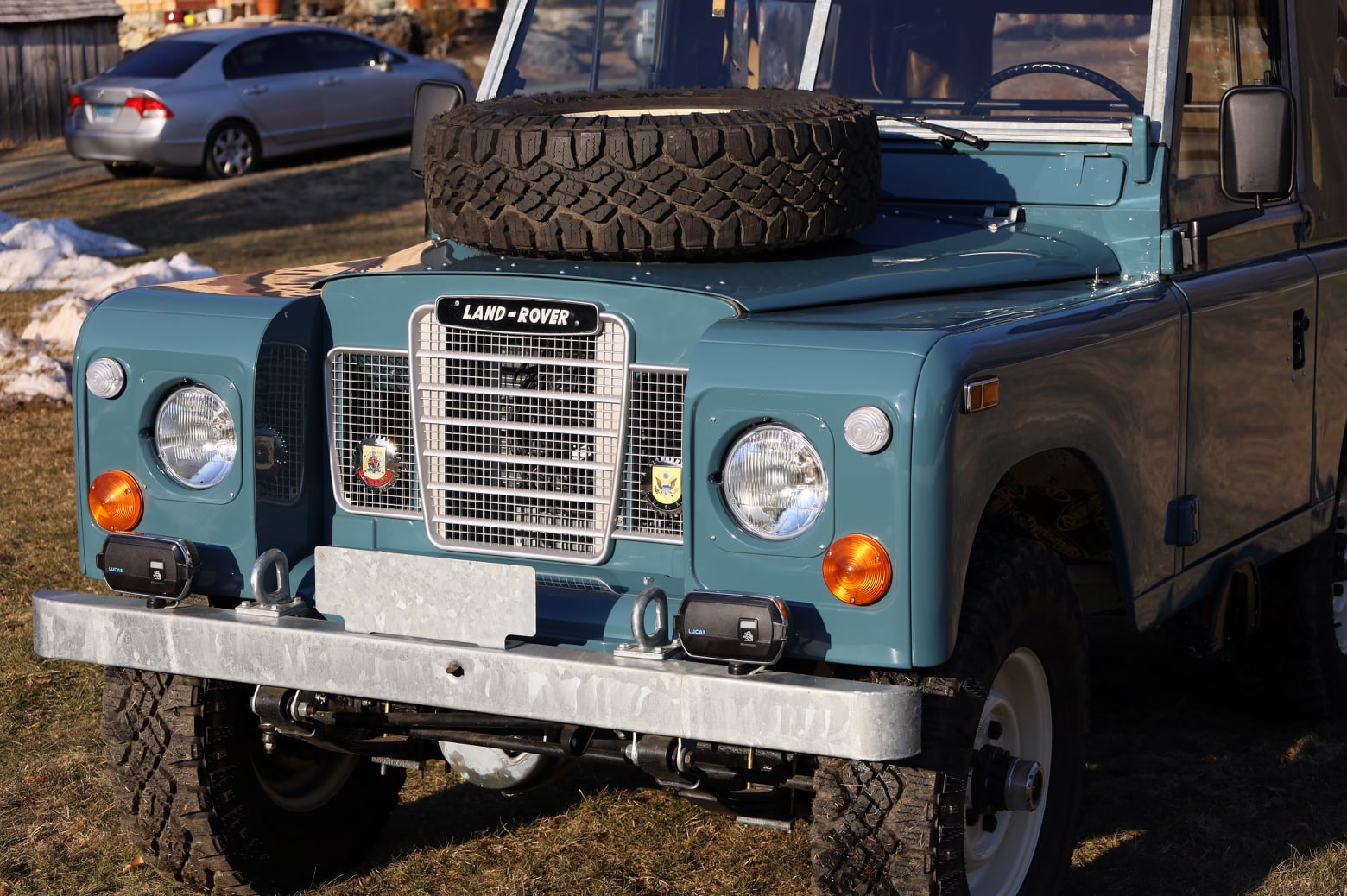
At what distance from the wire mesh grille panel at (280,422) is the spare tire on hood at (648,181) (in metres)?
0.52

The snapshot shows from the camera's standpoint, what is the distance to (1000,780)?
11.2 ft

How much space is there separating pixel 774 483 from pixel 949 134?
173cm

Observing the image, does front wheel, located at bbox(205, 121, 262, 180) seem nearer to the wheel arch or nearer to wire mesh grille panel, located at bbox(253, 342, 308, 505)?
wire mesh grille panel, located at bbox(253, 342, 308, 505)

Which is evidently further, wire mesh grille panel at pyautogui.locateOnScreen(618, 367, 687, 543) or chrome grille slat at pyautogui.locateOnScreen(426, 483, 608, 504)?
chrome grille slat at pyautogui.locateOnScreen(426, 483, 608, 504)

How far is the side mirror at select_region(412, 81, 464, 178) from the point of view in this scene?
509 centimetres

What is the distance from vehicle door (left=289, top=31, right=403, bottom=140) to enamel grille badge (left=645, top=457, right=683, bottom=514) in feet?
54.8

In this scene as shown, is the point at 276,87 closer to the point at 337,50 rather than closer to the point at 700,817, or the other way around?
the point at 337,50

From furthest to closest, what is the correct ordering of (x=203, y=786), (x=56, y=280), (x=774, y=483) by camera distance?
1. (x=56, y=280)
2. (x=203, y=786)
3. (x=774, y=483)

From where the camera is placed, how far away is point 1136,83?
451 centimetres

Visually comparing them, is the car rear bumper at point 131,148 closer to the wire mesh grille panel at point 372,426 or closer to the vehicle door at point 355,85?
the vehicle door at point 355,85

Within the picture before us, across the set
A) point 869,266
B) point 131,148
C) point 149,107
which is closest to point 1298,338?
point 869,266

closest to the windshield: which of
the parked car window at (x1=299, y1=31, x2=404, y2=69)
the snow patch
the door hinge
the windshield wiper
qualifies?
the windshield wiper

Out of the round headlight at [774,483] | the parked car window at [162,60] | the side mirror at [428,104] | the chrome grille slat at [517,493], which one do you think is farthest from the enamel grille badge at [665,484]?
the parked car window at [162,60]

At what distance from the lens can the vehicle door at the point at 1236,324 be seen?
4250 millimetres
